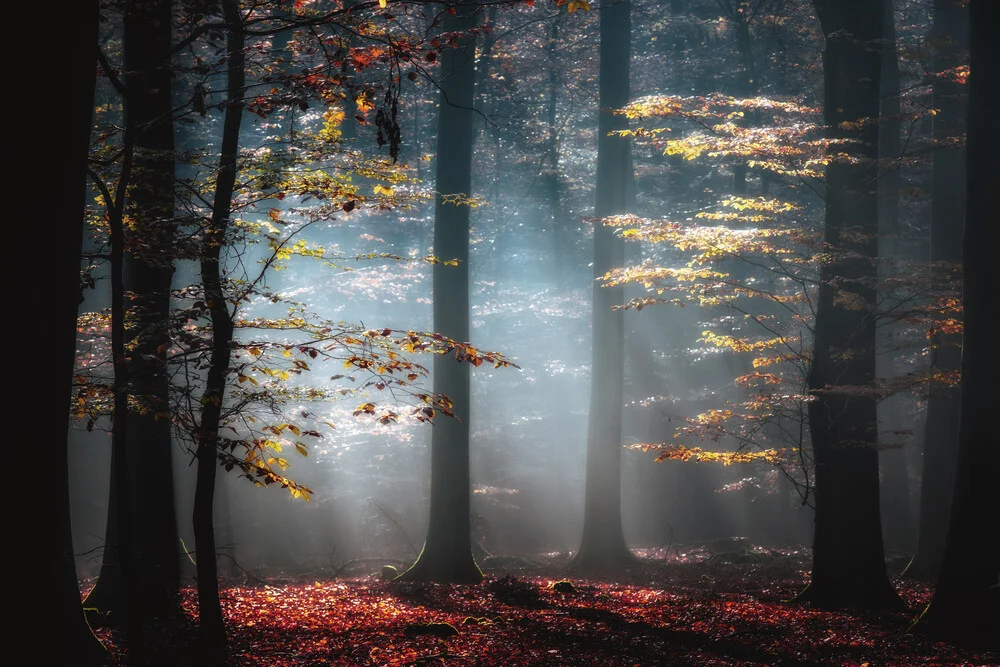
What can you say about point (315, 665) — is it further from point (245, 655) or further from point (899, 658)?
point (899, 658)

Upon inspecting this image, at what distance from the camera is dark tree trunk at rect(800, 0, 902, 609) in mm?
9797

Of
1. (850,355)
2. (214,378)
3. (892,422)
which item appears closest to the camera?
(214,378)

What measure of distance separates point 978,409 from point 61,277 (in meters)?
8.11

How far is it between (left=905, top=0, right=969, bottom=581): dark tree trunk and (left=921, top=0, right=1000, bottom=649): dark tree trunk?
2.26 m

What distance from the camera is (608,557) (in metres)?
15.3

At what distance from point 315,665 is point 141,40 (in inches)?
251

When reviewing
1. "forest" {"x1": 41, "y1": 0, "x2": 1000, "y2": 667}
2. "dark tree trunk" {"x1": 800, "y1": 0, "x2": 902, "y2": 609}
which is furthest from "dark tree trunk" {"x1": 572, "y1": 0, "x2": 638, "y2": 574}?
"dark tree trunk" {"x1": 800, "y1": 0, "x2": 902, "y2": 609}

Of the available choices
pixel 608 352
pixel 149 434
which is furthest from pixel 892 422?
pixel 149 434

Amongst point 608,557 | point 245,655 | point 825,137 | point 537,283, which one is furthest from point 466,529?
point 537,283

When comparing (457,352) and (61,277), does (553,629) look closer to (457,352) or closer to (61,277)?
(457,352)

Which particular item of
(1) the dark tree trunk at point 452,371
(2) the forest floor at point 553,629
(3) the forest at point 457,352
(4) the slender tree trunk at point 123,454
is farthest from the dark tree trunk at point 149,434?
(1) the dark tree trunk at point 452,371

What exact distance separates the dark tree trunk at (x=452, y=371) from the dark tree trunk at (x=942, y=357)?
6732 mm

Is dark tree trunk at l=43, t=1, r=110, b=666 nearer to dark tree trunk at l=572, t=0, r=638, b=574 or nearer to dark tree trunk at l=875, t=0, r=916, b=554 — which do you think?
dark tree trunk at l=572, t=0, r=638, b=574

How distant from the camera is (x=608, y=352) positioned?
1590 centimetres
